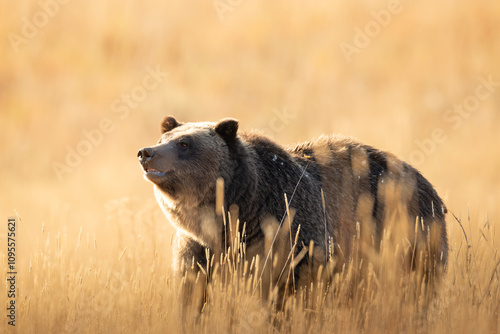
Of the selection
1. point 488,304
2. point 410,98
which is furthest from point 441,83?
point 488,304

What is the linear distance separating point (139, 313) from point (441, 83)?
1391cm

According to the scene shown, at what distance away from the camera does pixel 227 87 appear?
63.6 feet

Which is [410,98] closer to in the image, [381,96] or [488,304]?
[381,96]
